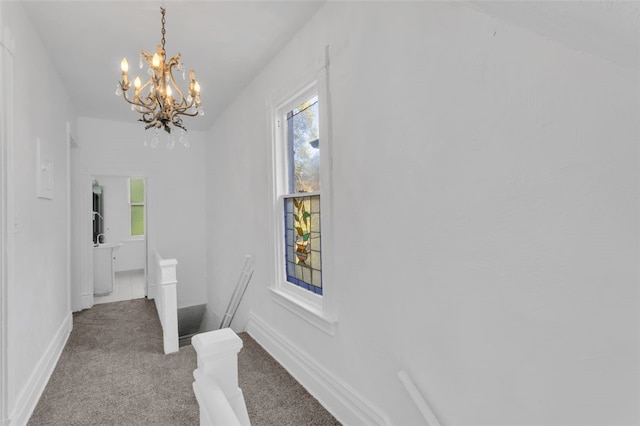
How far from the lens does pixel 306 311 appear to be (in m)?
2.31

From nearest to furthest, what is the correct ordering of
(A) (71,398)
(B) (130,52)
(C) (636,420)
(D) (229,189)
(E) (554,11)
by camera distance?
(E) (554,11) → (C) (636,420) → (A) (71,398) → (B) (130,52) → (D) (229,189)

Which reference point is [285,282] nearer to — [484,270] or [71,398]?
[71,398]

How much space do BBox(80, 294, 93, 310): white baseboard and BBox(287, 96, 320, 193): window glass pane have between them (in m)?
3.66

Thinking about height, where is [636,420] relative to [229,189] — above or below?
below

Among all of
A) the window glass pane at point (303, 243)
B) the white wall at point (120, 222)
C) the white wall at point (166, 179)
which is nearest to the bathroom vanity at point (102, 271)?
the white wall at point (166, 179)

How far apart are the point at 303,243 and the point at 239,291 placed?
155cm

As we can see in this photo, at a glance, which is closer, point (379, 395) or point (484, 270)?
point (484, 270)

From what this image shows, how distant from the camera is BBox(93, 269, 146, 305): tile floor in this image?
5094 millimetres

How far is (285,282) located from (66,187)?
261cm

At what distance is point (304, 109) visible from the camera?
2566mm

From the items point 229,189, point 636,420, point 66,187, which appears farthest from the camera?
point 229,189

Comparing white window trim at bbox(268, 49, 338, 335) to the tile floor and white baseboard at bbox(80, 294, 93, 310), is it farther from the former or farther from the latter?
the tile floor

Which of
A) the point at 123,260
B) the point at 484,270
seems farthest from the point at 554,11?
the point at 123,260

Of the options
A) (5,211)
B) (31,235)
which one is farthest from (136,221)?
(5,211)
